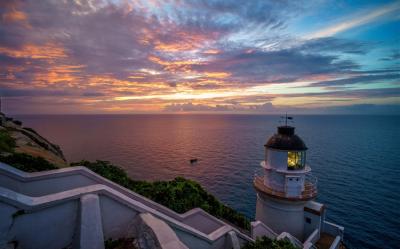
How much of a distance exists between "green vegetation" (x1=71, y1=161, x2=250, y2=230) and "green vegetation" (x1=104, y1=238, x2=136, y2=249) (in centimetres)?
765

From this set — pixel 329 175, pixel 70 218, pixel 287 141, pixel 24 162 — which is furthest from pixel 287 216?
pixel 329 175

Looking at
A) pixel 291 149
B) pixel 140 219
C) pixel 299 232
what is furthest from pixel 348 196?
pixel 140 219

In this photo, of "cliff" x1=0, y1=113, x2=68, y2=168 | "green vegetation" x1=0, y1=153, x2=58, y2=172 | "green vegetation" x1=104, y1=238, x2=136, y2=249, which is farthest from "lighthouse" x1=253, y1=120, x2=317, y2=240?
"cliff" x1=0, y1=113, x2=68, y2=168

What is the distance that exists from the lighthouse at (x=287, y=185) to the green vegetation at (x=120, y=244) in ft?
45.4

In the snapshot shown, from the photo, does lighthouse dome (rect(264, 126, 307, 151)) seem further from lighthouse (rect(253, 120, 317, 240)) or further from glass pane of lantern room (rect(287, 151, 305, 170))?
glass pane of lantern room (rect(287, 151, 305, 170))

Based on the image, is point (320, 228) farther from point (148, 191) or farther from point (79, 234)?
point (79, 234)

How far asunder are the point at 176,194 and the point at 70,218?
10.3m

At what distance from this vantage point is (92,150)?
68.8 meters

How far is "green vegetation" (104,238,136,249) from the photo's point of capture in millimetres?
7039

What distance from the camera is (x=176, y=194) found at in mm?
16578

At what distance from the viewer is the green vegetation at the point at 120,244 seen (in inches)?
277

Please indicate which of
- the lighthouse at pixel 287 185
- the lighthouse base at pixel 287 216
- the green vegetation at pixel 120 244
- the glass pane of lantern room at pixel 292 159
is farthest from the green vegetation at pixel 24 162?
the glass pane of lantern room at pixel 292 159

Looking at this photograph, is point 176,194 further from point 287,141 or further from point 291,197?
point 287,141

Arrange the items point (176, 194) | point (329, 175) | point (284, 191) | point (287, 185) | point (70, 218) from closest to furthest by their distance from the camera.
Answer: point (70, 218) → point (176, 194) → point (287, 185) → point (284, 191) → point (329, 175)
